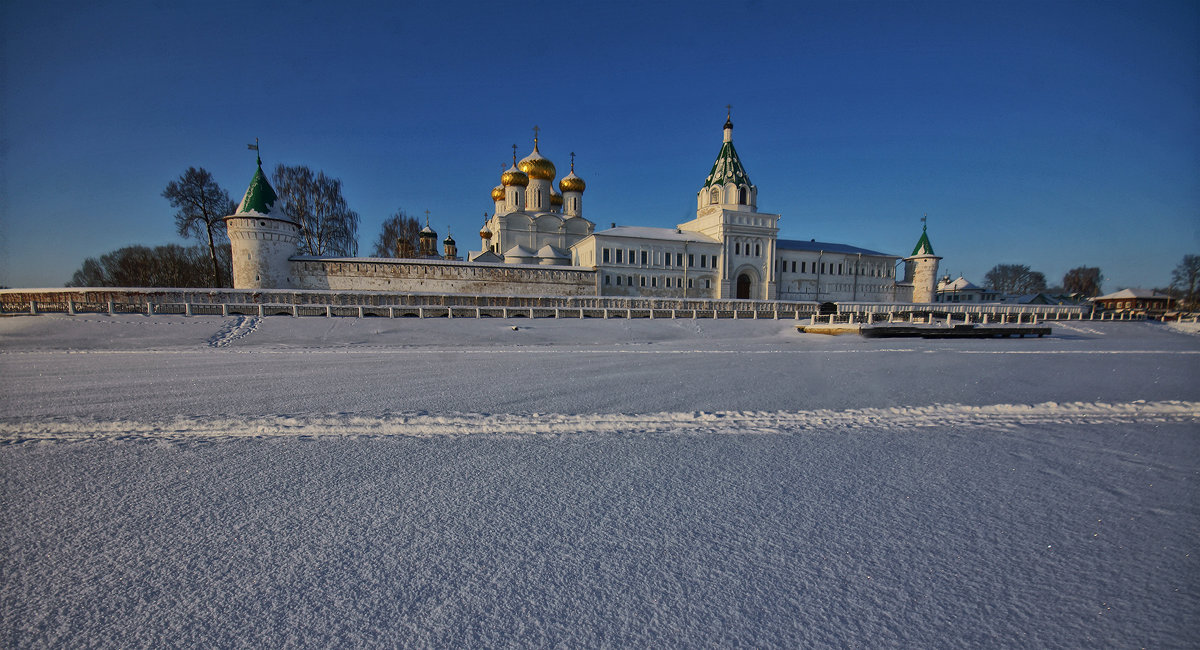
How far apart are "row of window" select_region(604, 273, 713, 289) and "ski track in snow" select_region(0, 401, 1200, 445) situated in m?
26.6

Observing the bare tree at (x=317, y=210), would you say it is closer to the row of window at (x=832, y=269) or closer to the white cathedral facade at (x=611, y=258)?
the white cathedral facade at (x=611, y=258)

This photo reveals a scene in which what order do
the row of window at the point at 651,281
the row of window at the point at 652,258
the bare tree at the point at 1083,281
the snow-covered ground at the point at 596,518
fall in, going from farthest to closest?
1. the bare tree at the point at 1083,281
2. the row of window at the point at 652,258
3. the row of window at the point at 651,281
4. the snow-covered ground at the point at 596,518

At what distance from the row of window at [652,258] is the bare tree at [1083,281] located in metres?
70.3

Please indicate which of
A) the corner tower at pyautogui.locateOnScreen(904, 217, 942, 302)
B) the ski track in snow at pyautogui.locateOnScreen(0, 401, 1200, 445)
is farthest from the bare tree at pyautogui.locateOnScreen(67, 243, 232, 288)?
the corner tower at pyautogui.locateOnScreen(904, 217, 942, 302)

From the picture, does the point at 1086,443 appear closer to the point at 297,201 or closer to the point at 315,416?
the point at 315,416

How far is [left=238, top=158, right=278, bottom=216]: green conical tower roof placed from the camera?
23.8 metres

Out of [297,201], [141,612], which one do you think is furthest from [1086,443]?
[297,201]

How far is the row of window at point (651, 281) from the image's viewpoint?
3087 centimetres

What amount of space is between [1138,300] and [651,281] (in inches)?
2057

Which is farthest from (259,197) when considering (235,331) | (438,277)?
(235,331)

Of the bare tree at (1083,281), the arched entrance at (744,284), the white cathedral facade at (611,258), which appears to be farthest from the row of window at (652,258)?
the bare tree at (1083,281)

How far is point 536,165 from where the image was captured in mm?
35469

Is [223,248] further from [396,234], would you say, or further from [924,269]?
[924,269]

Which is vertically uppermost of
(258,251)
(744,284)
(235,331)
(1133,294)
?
(258,251)
